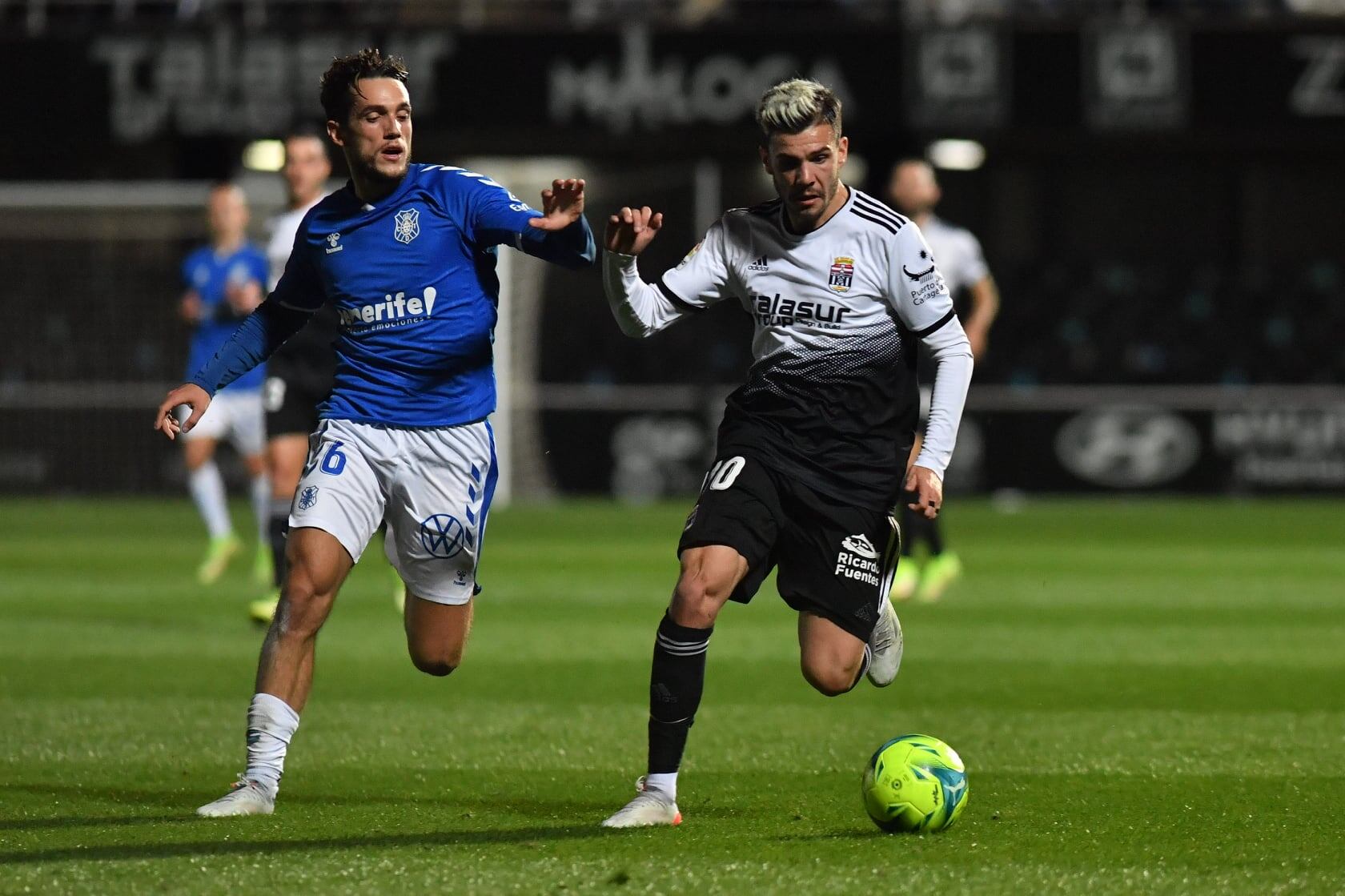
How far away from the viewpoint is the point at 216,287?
1235 cm

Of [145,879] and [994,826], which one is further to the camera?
[994,826]

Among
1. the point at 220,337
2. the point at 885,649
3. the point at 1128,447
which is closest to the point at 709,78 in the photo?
the point at 1128,447

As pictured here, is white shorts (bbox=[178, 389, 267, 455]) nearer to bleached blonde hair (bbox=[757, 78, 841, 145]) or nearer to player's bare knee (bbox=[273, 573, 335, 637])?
player's bare knee (bbox=[273, 573, 335, 637])

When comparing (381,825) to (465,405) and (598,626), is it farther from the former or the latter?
(598,626)

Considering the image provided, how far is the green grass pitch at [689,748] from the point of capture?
15.1 feet

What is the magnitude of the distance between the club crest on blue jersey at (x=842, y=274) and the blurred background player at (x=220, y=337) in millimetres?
7223

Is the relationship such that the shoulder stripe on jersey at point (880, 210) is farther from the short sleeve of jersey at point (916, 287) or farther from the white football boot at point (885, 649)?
the white football boot at point (885, 649)

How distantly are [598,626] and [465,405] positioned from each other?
184 inches

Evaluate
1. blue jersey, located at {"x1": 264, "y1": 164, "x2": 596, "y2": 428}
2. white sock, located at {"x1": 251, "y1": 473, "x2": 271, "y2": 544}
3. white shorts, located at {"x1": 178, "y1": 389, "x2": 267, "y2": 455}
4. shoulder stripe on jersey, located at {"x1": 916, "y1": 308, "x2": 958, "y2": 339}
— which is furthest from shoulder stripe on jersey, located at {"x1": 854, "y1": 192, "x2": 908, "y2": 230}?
white shorts, located at {"x1": 178, "y1": 389, "x2": 267, "y2": 455}

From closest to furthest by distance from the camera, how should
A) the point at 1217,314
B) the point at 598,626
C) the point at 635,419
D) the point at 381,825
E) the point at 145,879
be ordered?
1. the point at 145,879
2. the point at 381,825
3. the point at 598,626
4. the point at 635,419
5. the point at 1217,314

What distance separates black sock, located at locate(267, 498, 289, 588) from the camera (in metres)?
9.40

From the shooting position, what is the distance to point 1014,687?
8.13 meters

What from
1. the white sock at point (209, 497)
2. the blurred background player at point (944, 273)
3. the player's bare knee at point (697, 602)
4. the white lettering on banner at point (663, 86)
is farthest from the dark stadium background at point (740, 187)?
the player's bare knee at point (697, 602)

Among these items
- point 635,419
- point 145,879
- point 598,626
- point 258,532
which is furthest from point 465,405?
point 635,419
